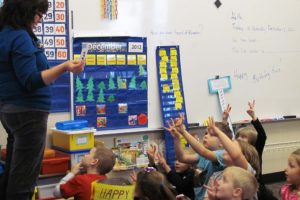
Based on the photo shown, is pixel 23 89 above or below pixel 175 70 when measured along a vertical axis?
below

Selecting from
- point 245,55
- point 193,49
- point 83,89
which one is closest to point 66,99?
point 83,89

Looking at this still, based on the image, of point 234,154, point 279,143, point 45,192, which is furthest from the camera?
point 279,143

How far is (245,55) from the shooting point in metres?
4.08

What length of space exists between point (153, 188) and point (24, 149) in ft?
2.17

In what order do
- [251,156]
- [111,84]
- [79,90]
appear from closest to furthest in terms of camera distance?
[251,156] < [79,90] < [111,84]

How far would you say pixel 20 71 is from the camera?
1.81 meters

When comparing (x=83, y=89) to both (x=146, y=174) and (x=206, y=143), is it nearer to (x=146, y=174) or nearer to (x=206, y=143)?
(x=206, y=143)

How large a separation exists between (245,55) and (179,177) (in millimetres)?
1686

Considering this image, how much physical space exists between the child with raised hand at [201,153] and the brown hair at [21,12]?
108 cm

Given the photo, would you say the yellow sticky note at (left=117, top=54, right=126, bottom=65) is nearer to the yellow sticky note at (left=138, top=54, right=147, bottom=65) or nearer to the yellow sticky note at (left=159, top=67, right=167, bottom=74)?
the yellow sticky note at (left=138, top=54, right=147, bottom=65)

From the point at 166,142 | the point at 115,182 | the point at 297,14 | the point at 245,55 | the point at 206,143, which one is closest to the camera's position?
the point at 115,182

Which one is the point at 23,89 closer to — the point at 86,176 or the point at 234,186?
the point at 86,176

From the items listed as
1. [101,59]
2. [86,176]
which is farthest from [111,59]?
[86,176]

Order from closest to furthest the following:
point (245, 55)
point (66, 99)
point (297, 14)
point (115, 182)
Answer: point (115, 182) < point (66, 99) < point (245, 55) < point (297, 14)
